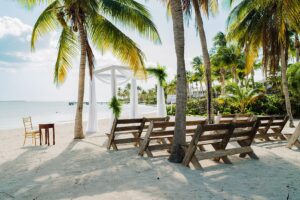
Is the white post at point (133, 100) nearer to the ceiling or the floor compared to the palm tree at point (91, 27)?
nearer to the floor

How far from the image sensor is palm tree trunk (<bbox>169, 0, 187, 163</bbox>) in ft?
16.9

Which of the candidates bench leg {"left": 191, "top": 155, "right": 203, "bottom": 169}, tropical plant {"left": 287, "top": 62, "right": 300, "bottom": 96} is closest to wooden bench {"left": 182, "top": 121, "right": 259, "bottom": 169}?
bench leg {"left": 191, "top": 155, "right": 203, "bottom": 169}

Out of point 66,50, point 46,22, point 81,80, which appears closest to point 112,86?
point 81,80

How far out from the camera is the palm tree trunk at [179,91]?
5148mm

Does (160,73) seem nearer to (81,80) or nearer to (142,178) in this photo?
(81,80)

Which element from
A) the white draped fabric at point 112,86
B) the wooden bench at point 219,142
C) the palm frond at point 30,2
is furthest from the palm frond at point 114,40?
the wooden bench at point 219,142

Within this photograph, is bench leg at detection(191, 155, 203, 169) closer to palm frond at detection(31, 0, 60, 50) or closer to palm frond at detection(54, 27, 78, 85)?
palm frond at detection(54, 27, 78, 85)

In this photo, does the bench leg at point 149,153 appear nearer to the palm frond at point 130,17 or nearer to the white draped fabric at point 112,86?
the palm frond at point 130,17

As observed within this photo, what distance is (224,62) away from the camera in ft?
103

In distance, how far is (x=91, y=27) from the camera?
956 centimetres

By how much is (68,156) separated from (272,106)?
16092mm

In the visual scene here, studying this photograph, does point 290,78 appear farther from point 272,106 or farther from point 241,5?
point 241,5

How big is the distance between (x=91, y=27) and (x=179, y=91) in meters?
5.76

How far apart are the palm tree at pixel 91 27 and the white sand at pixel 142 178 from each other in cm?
420
